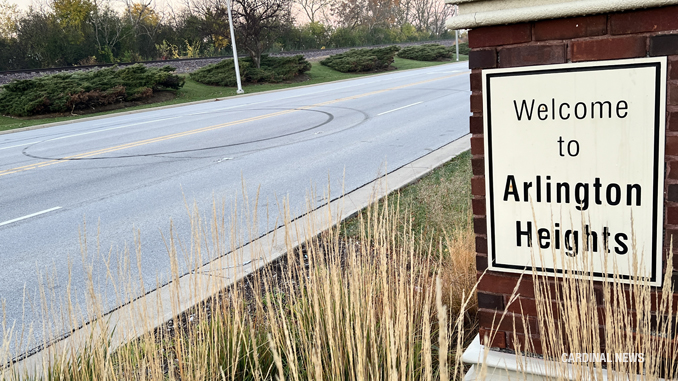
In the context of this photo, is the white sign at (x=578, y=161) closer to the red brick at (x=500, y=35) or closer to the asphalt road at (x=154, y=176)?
the red brick at (x=500, y=35)

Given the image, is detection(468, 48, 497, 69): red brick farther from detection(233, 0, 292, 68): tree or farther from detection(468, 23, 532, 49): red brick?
detection(233, 0, 292, 68): tree

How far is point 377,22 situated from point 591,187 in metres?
75.3

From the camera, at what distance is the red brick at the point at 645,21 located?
2176mm

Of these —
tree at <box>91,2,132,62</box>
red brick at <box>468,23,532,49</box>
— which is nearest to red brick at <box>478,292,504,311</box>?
red brick at <box>468,23,532,49</box>

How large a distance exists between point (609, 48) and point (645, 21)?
15 cm

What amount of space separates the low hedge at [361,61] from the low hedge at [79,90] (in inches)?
541

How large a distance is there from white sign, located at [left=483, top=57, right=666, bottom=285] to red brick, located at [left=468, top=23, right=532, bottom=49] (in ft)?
0.39

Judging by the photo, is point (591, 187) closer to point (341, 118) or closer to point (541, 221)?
point (541, 221)

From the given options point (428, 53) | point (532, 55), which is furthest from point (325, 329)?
point (428, 53)

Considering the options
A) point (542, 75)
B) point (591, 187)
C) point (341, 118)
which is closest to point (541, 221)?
point (591, 187)

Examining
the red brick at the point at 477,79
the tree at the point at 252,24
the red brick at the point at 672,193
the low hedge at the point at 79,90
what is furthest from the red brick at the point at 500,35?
the tree at the point at 252,24

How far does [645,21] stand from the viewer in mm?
2209

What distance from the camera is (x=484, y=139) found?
2615mm

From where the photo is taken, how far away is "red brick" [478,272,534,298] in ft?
8.66
